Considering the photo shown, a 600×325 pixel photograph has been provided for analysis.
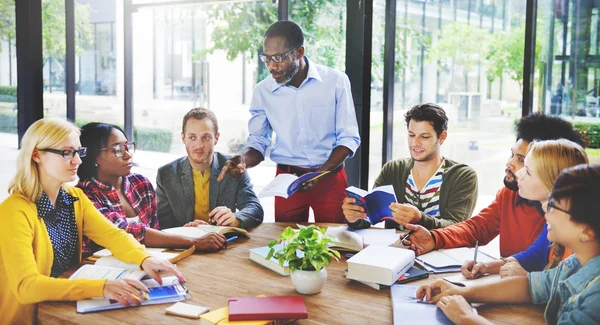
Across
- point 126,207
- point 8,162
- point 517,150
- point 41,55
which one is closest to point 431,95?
point 517,150

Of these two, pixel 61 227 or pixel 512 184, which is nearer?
pixel 61 227

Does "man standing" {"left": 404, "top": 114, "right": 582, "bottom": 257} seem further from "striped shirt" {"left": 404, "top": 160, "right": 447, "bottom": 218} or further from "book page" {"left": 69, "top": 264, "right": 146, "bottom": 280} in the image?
"book page" {"left": 69, "top": 264, "right": 146, "bottom": 280}

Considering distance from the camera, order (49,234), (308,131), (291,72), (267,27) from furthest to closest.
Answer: (267,27), (308,131), (291,72), (49,234)

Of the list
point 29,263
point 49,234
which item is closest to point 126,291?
point 29,263

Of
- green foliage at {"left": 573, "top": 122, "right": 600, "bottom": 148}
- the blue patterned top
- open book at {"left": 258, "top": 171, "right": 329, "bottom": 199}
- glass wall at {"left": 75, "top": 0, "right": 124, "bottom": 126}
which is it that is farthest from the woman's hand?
glass wall at {"left": 75, "top": 0, "right": 124, "bottom": 126}

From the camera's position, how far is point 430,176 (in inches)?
113

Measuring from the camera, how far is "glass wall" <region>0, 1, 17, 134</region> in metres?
4.18

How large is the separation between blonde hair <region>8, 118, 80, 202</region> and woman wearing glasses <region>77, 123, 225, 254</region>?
42 cm

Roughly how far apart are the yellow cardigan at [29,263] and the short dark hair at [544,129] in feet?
4.74

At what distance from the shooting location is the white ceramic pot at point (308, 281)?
182cm

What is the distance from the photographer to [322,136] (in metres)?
3.32

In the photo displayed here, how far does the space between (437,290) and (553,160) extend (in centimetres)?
49

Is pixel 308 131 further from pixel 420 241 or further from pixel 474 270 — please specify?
pixel 474 270

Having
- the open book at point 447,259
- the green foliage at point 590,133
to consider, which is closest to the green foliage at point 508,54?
the green foliage at point 590,133
